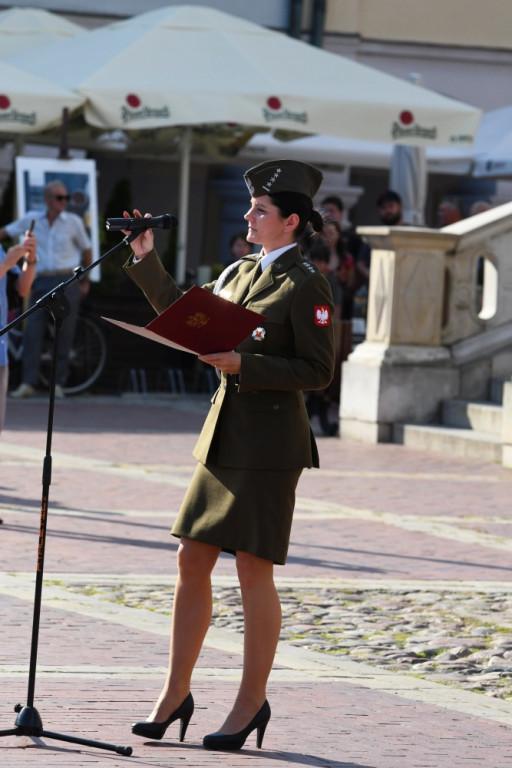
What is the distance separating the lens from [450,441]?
44.1 feet

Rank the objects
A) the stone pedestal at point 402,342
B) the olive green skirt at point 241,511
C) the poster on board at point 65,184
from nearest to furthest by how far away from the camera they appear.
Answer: the olive green skirt at point 241,511 → the stone pedestal at point 402,342 → the poster on board at point 65,184

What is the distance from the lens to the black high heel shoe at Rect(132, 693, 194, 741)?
482cm

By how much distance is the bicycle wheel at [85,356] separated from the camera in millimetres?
16625

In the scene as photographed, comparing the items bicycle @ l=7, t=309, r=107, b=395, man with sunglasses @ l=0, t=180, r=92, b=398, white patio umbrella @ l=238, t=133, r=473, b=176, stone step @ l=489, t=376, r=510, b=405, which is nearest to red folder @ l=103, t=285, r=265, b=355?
stone step @ l=489, t=376, r=510, b=405

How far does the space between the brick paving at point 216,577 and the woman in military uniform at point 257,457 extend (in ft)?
0.69

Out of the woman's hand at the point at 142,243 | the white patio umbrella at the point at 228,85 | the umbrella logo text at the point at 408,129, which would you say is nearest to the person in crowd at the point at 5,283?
the woman's hand at the point at 142,243

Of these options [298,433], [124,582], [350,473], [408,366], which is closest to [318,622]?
[124,582]

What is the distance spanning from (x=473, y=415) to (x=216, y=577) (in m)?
6.50

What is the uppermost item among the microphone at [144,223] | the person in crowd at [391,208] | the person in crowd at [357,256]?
the person in crowd at [391,208]

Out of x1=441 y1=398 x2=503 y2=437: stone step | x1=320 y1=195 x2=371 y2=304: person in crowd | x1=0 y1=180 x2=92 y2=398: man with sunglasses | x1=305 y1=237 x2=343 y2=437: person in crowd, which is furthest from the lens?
x1=320 y1=195 x2=371 y2=304: person in crowd

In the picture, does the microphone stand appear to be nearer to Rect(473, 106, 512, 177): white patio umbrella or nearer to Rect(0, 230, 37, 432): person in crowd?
Rect(0, 230, 37, 432): person in crowd

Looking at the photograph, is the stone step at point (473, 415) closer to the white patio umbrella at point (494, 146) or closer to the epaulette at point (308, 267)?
the white patio umbrella at point (494, 146)

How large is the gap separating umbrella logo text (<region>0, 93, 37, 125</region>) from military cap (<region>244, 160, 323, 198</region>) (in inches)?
440

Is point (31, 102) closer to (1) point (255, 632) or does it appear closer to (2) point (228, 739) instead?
(1) point (255, 632)
